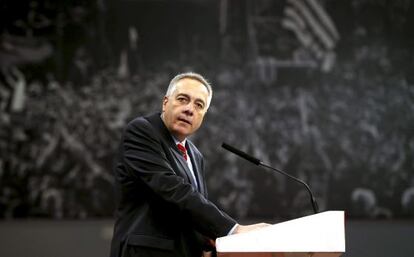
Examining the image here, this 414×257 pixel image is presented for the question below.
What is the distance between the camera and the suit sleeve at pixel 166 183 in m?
1.87

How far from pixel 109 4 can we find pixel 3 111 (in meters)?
1.13

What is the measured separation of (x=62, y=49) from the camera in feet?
13.8

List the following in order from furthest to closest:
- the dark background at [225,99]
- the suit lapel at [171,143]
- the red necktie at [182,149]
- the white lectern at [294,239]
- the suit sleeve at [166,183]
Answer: the dark background at [225,99], the red necktie at [182,149], the suit lapel at [171,143], the suit sleeve at [166,183], the white lectern at [294,239]

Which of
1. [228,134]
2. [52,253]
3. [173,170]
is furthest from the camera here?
[228,134]

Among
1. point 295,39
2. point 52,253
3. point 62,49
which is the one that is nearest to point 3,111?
point 62,49

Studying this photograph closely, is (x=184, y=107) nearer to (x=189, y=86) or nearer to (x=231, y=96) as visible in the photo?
(x=189, y=86)

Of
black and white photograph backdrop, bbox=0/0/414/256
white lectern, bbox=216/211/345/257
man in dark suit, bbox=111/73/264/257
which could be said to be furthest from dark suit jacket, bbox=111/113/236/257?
black and white photograph backdrop, bbox=0/0/414/256

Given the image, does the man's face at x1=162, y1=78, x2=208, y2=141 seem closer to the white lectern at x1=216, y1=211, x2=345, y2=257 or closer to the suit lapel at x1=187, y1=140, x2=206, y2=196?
A: the suit lapel at x1=187, y1=140, x2=206, y2=196

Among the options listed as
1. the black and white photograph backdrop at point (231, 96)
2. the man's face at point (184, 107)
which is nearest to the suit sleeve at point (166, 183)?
the man's face at point (184, 107)

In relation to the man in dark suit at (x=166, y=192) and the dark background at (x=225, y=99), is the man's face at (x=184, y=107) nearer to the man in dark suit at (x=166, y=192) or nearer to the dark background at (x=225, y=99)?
the man in dark suit at (x=166, y=192)

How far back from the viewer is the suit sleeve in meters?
1.87

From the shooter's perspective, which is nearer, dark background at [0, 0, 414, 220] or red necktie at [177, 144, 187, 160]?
red necktie at [177, 144, 187, 160]

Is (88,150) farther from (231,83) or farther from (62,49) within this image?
(231,83)

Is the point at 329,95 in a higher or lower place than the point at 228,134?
higher
